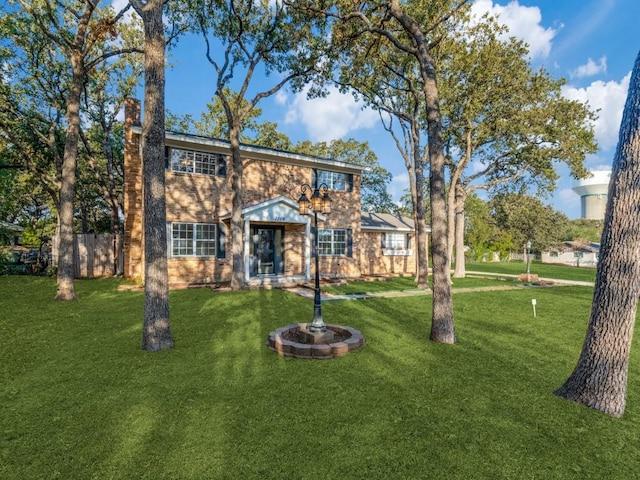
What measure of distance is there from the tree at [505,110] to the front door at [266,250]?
→ 811 centimetres

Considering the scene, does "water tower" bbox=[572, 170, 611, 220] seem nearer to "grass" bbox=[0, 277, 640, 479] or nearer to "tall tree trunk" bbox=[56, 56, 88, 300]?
"grass" bbox=[0, 277, 640, 479]

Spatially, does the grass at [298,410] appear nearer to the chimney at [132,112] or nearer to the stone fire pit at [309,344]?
the stone fire pit at [309,344]

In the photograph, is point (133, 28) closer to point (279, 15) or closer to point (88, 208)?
point (279, 15)

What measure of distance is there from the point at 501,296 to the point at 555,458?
10.1 m

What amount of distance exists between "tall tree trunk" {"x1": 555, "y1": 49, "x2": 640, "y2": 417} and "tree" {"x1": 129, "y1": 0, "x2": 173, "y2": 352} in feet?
20.3

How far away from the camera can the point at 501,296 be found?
38.6 ft

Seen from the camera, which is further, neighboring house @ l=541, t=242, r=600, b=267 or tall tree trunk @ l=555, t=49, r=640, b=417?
neighboring house @ l=541, t=242, r=600, b=267

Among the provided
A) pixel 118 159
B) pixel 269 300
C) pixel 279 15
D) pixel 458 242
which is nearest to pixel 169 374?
pixel 269 300

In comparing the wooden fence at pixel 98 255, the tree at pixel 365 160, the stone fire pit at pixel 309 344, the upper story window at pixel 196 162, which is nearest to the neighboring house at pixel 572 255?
the tree at pixel 365 160

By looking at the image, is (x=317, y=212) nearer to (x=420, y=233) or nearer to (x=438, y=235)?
(x=438, y=235)

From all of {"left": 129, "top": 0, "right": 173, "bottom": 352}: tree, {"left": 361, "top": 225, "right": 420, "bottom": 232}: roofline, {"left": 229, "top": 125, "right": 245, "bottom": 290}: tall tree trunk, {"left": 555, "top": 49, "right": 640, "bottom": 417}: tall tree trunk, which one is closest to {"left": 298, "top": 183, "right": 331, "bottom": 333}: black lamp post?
{"left": 129, "top": 0, "right": 173, "bottom": 352}: tree

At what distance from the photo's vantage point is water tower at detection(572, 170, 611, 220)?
10944cm

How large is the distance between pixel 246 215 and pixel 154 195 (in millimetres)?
7335

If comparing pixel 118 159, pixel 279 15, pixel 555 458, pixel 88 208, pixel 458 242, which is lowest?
pixel 555 458
